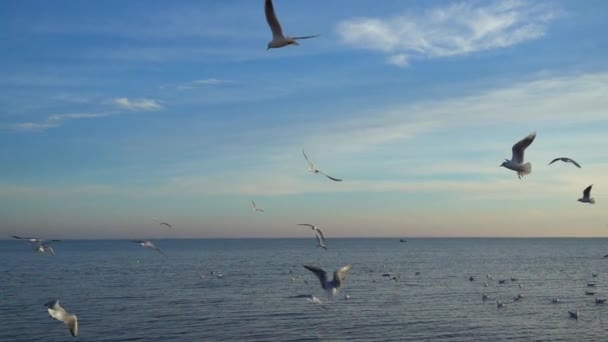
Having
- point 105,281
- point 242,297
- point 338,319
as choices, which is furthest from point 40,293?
point 338,319

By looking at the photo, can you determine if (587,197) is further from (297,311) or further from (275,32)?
(297,311)

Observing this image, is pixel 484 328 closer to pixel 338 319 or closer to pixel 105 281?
pixel 338 319

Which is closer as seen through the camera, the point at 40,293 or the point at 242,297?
the point at 242,297

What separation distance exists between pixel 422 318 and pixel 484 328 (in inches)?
192

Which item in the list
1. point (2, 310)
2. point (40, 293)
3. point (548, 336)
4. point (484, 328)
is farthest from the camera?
point (40, 293)

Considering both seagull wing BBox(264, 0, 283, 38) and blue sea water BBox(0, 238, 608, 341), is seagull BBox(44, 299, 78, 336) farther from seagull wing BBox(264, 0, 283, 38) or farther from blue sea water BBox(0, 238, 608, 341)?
blue sea water BBox(0, 238, 608, 341)

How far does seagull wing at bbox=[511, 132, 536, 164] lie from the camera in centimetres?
1775

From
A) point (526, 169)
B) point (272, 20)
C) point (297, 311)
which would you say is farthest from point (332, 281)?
point (297, 311)

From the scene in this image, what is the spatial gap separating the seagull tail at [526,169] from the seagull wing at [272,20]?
8460mm

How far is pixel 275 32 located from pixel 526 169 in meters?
8.72

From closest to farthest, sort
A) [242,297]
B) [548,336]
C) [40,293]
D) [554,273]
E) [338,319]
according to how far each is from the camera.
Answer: [548,336]
[338,319]
[242,297]
[40,293]
[554,273]

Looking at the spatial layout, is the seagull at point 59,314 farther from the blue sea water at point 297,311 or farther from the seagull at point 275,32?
the blue sea water at point 297,311

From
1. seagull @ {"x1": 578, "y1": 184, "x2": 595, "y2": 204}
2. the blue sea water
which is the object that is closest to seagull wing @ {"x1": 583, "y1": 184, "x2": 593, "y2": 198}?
seagull @ {"x1": 578, "y1": 184, "x2": 595, "y2": 204}

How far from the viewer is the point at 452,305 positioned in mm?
50594
